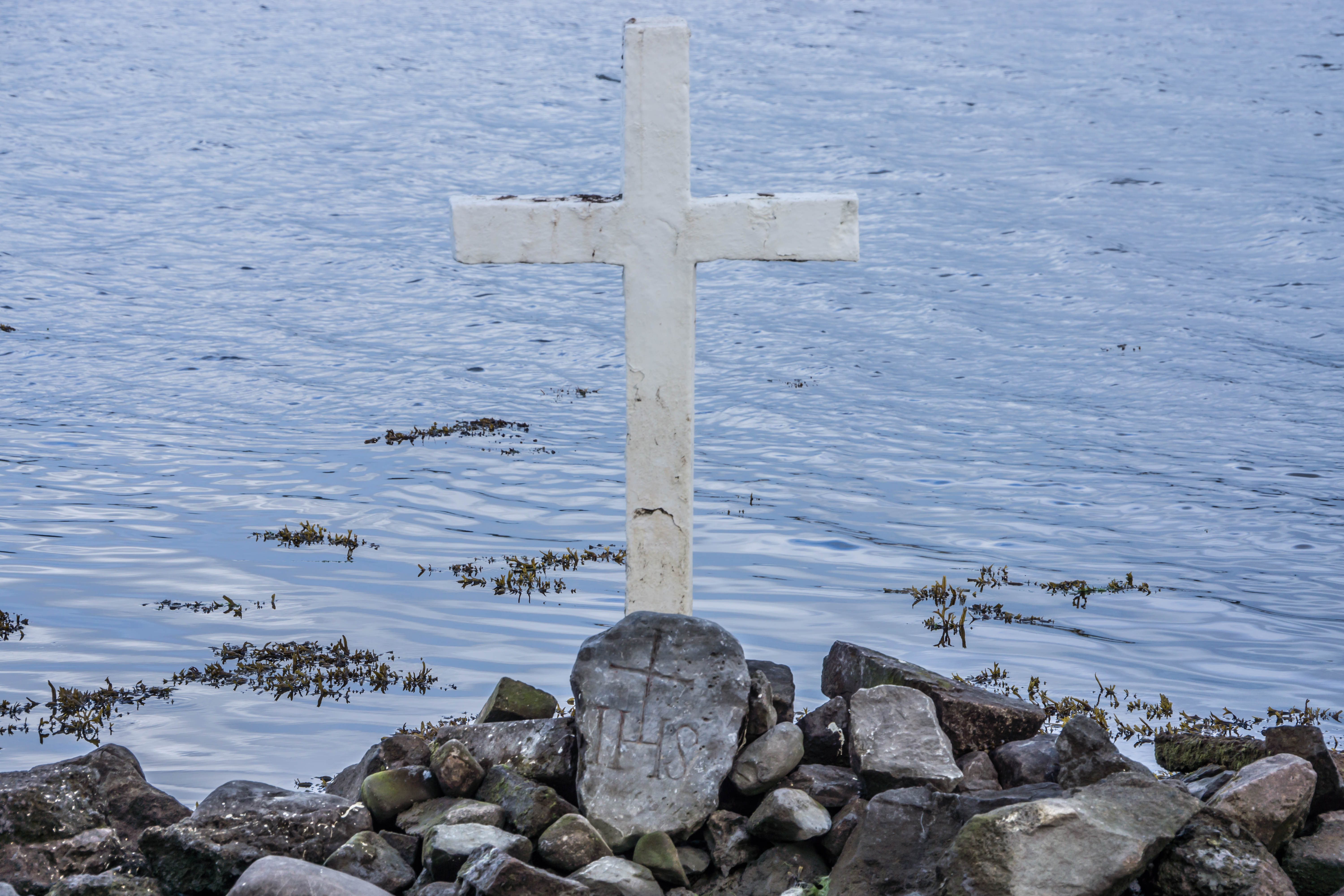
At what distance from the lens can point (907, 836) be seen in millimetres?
4535

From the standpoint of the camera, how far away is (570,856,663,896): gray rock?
4.49m

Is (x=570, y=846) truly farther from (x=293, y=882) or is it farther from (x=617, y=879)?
(x=293, y=882)

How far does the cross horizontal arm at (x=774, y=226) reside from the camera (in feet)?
17.8

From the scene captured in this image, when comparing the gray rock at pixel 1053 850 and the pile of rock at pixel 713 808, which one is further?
the pile of rock at pixel 713 808

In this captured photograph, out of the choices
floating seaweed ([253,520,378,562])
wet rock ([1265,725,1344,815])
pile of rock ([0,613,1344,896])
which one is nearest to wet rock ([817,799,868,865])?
pile of rock ([0,613,1344,896])

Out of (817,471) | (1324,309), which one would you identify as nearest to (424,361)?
(817,471)

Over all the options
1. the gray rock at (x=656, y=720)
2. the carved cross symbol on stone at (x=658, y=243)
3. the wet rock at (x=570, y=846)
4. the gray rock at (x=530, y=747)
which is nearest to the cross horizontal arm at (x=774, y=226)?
the carved cross symbol on stone at (x=658, y=243)

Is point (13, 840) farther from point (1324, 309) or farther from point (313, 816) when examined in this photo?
point (1324, 309)

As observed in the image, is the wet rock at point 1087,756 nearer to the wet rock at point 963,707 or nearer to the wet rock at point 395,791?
the wet rock at point 963,707

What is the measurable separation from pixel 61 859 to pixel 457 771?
1608mm

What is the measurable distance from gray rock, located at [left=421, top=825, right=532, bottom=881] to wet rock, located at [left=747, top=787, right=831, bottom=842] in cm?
95

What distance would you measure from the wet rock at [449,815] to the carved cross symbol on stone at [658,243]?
1.22 metres

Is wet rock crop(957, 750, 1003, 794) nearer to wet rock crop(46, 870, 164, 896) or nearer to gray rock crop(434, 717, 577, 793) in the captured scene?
gray rock crop(434, 717, 577, 793)

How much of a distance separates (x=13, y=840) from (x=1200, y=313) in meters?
34.2
